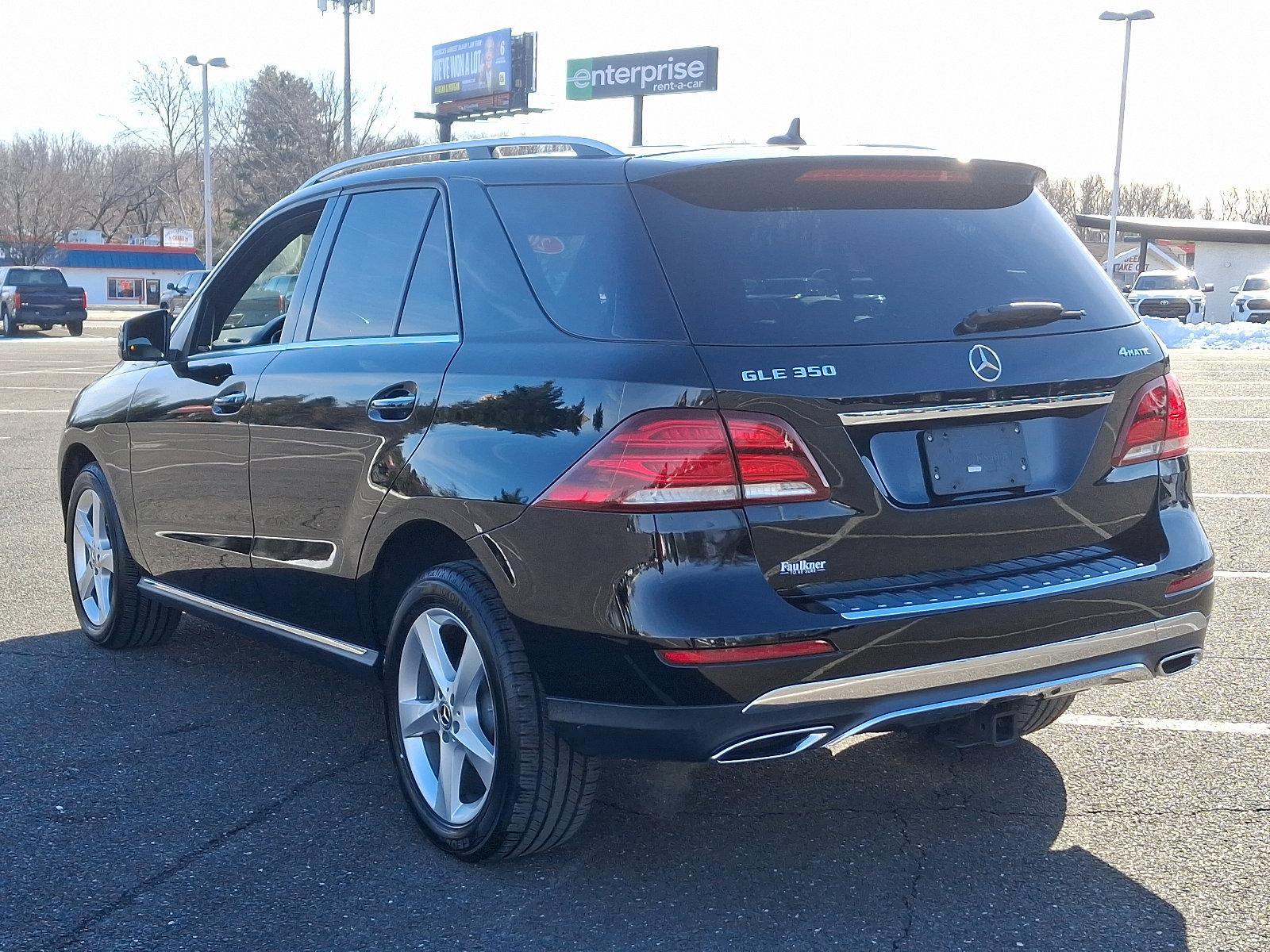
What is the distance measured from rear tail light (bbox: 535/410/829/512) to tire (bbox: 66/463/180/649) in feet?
10.3

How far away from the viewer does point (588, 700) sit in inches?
126

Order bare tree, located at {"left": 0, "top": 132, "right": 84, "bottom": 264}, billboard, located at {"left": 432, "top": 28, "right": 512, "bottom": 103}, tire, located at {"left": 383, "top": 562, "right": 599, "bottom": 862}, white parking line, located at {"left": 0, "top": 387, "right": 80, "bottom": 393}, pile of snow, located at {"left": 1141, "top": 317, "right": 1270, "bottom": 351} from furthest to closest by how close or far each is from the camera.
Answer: bare tree, located at {"left": 0, "top": 132, "right": 84, "bottom": 264} < billboard, located at {"left": 432, "top": 28, "right": 512, "bottom": 103} < pile of snow, located at {"left": 1141, "top": 317, "right": 1270, "bottom": 351} < white parking line, located at {"left": 0, "top": 387, "right": 80, "bottom": 393} < tire, located at {"left": 383, "top": 562, "right": 599, "bottom": 862}

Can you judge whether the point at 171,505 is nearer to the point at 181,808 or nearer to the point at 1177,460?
the point at 181,808

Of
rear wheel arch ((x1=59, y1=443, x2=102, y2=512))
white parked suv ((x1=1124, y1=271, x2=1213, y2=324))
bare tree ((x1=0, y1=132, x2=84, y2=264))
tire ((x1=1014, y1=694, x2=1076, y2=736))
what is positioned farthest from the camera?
bare tree ((x1=0, y1=132, x2=84, y2=264))

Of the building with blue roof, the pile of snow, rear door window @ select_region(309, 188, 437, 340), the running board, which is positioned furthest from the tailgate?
the building with blue roof

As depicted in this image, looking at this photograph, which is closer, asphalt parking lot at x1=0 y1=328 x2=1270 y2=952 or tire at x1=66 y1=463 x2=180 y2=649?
asphalt parking lot at x1=0 y1=328 x2=1270 y2=952

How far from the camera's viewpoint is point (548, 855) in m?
3.70

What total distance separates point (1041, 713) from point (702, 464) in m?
1.93

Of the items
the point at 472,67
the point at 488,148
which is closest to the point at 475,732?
the point at 488,148

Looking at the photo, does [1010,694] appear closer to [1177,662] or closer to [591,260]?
[1177,662]

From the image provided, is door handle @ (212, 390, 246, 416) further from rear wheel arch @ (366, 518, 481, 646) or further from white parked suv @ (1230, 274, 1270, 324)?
white parked suv @ (1230, 274, 1270, 324)

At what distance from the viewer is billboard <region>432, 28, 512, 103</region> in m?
62.4

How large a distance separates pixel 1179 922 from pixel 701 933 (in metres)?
1.10

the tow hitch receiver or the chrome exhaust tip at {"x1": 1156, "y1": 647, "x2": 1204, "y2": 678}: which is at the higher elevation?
the chrome exhaust tip at {"x1": 1156, "y1": 647, "x2": 1204, "y2": 678}
